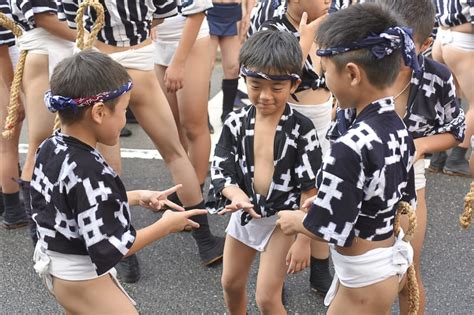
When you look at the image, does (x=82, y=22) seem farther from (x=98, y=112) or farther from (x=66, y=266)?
(x=66, y=266)

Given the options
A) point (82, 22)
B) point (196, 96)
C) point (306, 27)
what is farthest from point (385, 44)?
point (196, 96)

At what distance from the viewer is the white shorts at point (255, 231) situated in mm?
2266

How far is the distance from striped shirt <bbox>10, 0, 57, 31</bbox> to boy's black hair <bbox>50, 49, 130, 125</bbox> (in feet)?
4.16

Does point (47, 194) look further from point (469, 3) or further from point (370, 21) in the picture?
point (469, 3)

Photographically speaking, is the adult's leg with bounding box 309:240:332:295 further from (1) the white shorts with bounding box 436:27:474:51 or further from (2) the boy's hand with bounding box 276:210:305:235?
(1) the white shorts with bounding box 436:27:474:51

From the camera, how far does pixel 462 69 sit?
3.79 metres

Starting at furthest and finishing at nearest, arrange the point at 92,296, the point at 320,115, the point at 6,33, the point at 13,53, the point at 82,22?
the point at 13,53 → the point at 6,33 → the point at 320,115 → the point at 82,22 → the point at 92,296

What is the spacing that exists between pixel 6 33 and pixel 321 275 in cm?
219

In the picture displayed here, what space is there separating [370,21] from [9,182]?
2587 mm

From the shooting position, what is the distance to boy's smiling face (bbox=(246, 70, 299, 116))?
221 cm

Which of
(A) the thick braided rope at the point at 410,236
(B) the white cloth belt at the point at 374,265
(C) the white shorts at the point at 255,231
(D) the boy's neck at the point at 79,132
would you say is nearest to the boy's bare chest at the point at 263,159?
(C) the white shorts at the point at 255,231

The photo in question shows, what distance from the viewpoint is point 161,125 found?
118 inches

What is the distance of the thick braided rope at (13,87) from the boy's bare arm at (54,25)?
0.18 metres

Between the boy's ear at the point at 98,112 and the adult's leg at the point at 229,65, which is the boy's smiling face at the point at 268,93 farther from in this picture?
the adult's leg at the point at 229,65
